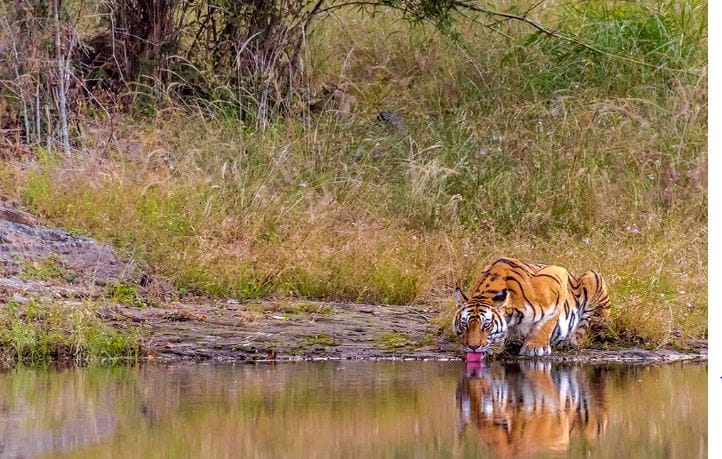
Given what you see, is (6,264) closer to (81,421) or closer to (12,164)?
(12,164)

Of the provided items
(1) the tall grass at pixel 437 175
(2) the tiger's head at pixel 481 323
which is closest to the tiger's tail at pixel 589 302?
(1) the tall grass at pixel 437 175

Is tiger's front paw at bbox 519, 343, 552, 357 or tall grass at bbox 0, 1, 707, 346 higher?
tall grass at bbox 0, 1, 707, 346

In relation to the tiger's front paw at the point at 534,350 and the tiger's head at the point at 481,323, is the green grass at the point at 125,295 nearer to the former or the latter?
the tiger's head at the point at 481,323

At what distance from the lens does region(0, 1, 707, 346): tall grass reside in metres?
11.6

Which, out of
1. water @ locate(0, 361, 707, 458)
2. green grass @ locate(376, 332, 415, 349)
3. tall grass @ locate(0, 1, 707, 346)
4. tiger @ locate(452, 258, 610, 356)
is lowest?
water @ locate(0, 361, 707, 458)

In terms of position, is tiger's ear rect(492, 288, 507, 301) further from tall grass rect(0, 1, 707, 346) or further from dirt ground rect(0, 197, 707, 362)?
tall grass rect(0, 1, 707, 346)

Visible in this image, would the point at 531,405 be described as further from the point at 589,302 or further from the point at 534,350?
the point at 589,302

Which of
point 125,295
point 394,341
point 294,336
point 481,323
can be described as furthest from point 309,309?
point 481,323

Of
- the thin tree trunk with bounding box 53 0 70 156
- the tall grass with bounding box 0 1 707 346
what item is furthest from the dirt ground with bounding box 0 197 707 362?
the thin tree trunk with bounding box 53 0 70 156

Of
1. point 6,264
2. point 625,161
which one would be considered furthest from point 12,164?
point 625,161

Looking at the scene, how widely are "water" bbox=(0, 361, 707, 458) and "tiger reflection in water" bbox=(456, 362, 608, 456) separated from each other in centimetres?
1

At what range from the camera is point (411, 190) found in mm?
13648

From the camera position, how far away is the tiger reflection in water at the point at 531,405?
6.96m

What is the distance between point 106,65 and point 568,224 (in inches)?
207
